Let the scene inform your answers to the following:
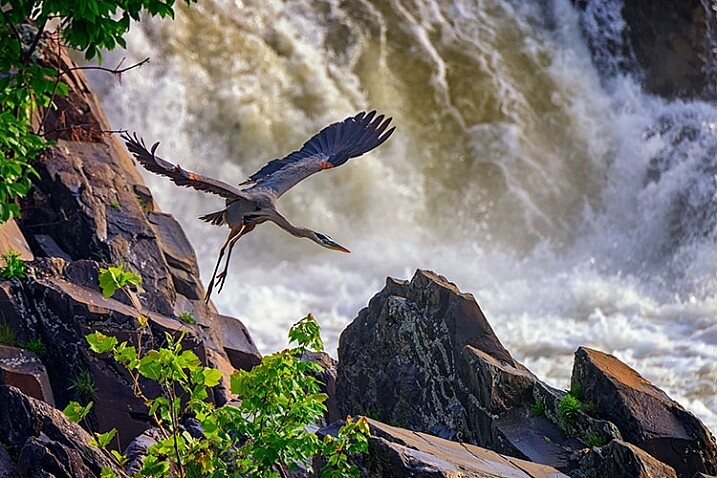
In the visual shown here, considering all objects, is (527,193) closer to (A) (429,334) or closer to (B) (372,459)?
(A) (429,334)

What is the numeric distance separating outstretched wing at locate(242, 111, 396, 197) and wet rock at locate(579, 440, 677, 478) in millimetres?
2515

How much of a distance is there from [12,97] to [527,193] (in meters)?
13.6

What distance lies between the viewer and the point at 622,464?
22.7ft

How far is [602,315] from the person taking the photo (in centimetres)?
1623

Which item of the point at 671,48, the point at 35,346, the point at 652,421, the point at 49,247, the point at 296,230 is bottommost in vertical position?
the point at 652,421

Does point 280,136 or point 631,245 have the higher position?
point 280,136

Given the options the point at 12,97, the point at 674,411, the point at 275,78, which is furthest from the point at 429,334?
the point at 275,78

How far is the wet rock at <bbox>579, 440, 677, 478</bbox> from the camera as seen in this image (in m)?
6.86

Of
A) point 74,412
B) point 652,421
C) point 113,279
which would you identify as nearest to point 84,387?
point 74,412

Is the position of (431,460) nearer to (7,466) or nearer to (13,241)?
(7,466)

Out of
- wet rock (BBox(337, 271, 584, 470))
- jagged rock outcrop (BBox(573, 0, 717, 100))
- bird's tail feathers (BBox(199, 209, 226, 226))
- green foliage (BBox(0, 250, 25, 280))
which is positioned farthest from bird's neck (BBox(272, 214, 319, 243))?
jagged rock outcrop (BBox(573, 0, 717, 100))

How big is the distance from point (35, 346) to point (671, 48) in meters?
15.1

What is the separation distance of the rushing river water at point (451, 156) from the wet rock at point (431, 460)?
29.0 ft

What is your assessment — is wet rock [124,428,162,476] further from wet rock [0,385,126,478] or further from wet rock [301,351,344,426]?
wet rock [301,351,344,426]
